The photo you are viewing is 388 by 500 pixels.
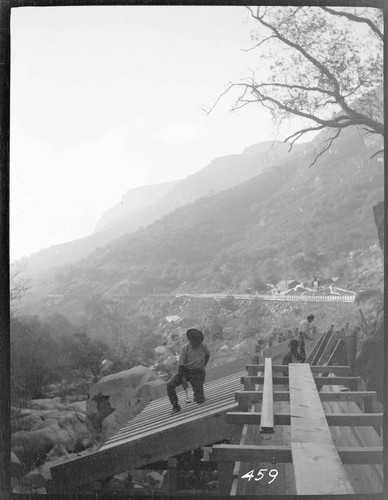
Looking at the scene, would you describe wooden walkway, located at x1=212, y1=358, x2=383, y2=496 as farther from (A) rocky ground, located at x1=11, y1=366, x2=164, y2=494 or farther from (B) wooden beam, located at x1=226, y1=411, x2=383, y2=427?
(A) rocky ground, located at x1=11, y1=366, x2=164, y2=494

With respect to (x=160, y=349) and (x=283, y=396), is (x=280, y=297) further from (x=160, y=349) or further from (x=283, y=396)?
(x=160, y=349)

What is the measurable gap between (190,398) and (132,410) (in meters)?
1.32

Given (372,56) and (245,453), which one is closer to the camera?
(245,453)

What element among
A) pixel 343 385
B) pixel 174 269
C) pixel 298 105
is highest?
pixel 298 105

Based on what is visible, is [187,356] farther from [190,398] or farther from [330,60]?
[330,60]

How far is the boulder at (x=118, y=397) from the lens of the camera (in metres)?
3.73

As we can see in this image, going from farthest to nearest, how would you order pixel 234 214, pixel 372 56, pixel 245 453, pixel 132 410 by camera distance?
1. pixel 132 410
2. pixel 234 214
3. pixel 372 56
4. pixel 245 453

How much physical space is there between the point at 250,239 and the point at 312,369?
2.51ft

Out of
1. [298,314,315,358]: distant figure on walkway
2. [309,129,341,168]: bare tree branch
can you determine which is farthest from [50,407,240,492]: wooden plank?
[309,129,341,168]: bare tree branch

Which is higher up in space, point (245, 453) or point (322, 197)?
point (322, 197)

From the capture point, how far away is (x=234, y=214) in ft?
11.1

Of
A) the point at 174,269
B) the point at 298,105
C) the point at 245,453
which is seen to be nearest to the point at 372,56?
the point at 298,105

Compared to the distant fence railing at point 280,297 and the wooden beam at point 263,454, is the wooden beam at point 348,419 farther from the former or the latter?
the distant fence railing at point 280,297

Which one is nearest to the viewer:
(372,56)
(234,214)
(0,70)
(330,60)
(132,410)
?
(0,70)
